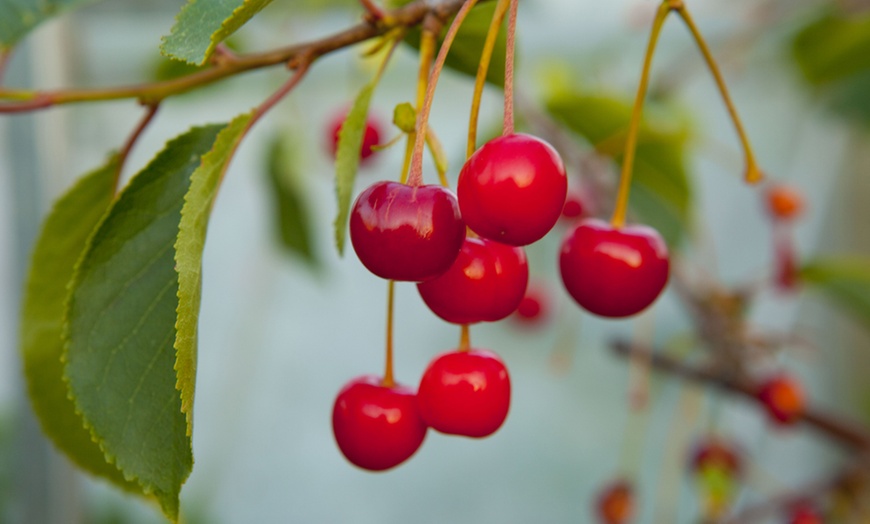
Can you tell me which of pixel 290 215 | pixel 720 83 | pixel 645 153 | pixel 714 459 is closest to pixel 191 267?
pixel 720 83

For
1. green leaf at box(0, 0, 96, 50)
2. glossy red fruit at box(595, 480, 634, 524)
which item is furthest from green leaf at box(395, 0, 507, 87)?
glossy red fruit at box(595, 480, 634, 524)

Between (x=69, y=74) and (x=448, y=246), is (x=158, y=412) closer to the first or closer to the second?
(x=448, y=246)

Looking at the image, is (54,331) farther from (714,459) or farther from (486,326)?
(486,326)

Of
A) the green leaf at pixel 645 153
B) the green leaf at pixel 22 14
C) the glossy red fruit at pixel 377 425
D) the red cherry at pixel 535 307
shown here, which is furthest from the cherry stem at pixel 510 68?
the red cherry at pixel 535 307

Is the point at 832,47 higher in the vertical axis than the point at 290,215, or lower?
higher

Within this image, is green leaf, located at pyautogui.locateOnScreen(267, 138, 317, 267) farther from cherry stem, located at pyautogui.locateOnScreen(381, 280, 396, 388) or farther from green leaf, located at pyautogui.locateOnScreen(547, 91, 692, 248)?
cherry stem, located at pyautogui.locateOnScreen(381, 280, 396, 388)

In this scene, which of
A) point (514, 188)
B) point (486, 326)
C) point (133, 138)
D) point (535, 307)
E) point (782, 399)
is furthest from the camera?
point (486, 326)

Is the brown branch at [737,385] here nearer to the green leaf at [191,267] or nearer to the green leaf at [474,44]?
the green leaf at [474,44]
